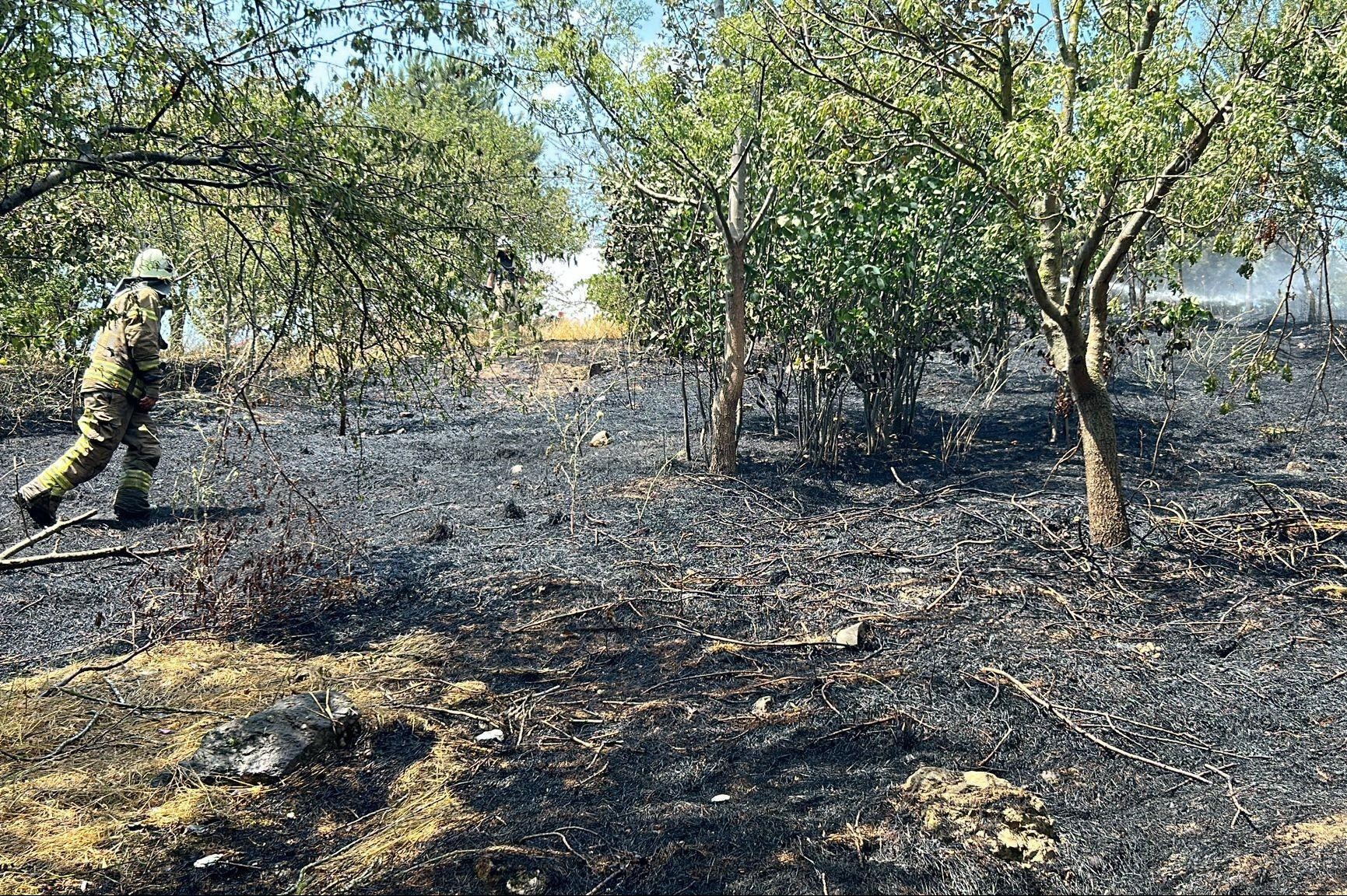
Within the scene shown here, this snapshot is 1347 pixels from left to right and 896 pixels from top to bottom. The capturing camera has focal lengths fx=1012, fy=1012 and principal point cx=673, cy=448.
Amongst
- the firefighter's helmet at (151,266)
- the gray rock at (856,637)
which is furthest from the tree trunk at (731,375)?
the firefighter's helmet at (151,266)

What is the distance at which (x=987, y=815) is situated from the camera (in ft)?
10.7

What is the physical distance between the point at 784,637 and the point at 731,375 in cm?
293


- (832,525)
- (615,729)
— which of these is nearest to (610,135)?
(832,525)

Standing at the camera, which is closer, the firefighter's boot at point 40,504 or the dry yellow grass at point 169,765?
the dry yellow grass at point 169,765

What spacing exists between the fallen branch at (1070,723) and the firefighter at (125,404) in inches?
227

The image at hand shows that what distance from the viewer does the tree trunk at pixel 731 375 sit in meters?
7.48

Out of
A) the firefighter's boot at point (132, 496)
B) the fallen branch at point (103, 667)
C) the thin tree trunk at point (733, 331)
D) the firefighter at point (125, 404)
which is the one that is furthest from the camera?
the thin tree trunk at point (733, 331)

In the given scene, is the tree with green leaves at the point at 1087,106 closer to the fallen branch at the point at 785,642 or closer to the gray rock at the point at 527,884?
the fallen branch at the point at 785,642

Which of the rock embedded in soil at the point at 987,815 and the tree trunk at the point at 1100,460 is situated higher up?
the tree trunk at the point at 1100,460

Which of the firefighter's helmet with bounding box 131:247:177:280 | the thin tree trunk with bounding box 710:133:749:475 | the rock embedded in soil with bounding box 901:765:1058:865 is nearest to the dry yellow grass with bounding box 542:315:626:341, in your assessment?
the thin tree trunk with bounding box 710:133:749:475

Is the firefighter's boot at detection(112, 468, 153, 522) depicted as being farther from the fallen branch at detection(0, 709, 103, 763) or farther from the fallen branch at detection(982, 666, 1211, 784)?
the fallen branch at detection(982, 666, 1211, 784)

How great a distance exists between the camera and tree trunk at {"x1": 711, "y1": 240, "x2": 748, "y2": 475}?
24.5 feet

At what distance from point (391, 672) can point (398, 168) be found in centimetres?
246

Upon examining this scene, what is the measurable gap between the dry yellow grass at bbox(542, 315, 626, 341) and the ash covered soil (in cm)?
804
